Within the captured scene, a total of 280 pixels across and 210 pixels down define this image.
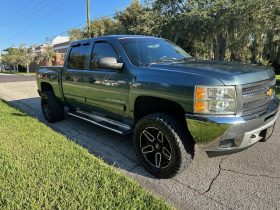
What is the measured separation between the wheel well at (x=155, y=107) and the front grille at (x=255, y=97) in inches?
29.5

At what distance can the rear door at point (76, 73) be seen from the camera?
Answer: 5.36 metres

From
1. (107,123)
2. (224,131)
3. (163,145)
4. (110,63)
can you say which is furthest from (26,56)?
(224,131)

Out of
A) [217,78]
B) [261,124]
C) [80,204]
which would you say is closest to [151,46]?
[217,78]

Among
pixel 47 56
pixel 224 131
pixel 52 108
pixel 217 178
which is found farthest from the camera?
pixel 47 56

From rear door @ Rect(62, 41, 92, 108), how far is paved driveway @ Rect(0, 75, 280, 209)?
989 millimetres

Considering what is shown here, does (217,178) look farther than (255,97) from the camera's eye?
Yes

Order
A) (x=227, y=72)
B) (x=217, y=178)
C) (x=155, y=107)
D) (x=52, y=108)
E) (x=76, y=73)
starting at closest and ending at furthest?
1. (x=227, y=72)
2. (x=217, y=178)
3. (x=155, y=107)
4. (x=76, y=73)
5. (x=52, y=108)

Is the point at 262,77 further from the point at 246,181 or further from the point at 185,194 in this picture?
the point at 185,194

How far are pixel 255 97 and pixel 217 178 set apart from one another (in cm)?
115

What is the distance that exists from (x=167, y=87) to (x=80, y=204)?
1693 mm

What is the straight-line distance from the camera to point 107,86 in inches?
181

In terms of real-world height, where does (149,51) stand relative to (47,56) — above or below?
below

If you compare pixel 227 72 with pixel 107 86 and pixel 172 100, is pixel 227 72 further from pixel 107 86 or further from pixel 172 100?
pixel 107 86

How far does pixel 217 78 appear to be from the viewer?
3199 mm
